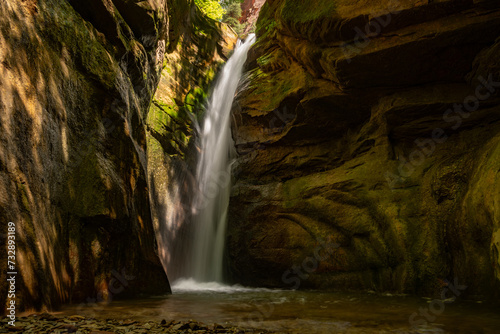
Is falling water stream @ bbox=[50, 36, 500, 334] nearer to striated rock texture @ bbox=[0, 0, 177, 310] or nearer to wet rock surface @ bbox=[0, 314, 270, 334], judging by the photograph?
wet rock surface @ bbox=[0, 314, 270, 334]

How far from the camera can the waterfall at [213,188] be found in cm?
1131

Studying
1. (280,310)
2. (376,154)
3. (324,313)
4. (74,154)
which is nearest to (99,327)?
(280,310)

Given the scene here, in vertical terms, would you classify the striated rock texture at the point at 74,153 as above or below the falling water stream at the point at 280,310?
above

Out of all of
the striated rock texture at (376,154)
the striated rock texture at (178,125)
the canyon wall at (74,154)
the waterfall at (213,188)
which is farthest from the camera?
the waterfall at (213,188)

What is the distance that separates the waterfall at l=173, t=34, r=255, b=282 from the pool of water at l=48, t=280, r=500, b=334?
480 cm

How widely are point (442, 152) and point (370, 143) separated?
1860mm

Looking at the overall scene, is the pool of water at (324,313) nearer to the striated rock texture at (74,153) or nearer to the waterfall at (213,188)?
the striated rock texture at (74,153)

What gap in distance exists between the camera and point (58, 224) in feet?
16.9

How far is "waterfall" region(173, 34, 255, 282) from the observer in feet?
37.1

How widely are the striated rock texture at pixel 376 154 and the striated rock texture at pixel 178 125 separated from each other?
2.05 m

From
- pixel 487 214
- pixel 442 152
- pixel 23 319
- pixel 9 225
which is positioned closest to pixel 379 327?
pixel 487 214

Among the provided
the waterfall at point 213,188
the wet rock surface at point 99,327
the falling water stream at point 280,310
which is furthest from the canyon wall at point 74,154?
the waterfall at point 213,188

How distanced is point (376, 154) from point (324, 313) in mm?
5382

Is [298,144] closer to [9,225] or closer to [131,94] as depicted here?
[131,94]
